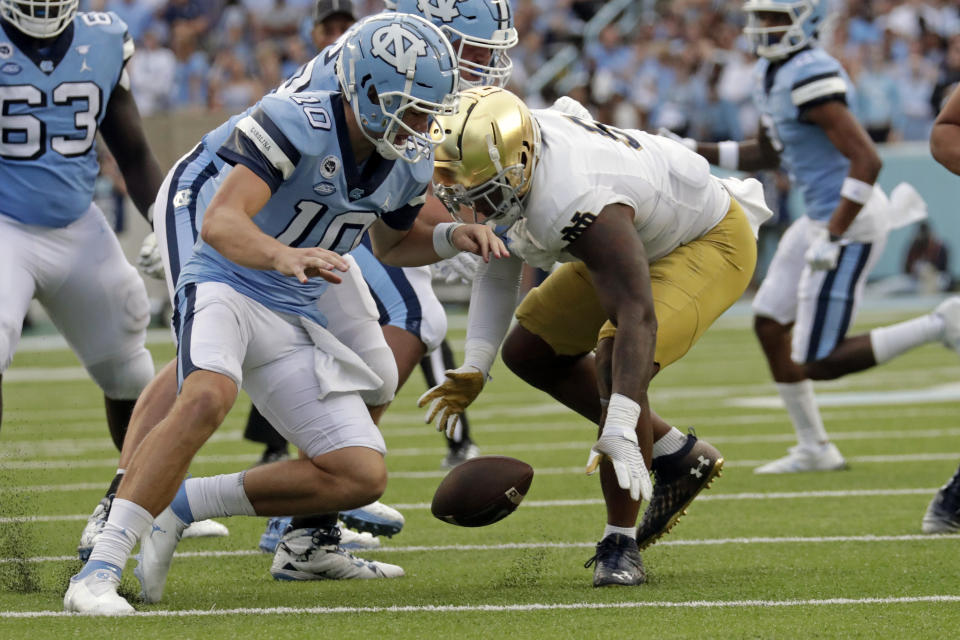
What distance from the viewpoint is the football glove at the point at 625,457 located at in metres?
3.66

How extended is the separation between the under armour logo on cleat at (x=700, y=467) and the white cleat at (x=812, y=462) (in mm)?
2036

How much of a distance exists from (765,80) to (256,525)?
2.87 m

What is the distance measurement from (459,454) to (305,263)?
10.6 feet

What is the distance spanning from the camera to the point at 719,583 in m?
3.86

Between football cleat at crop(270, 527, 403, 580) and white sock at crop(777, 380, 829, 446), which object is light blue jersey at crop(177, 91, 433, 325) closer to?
football cleat at crop(270, 527, 403, 580)

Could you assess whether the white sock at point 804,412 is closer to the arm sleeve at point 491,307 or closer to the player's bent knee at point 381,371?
the arm sleeve at point 491,307

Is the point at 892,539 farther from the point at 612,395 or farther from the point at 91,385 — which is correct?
the point at 91,385

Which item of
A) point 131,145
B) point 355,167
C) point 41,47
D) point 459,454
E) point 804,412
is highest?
point 355,167

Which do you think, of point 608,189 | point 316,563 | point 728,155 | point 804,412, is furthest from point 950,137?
point 316,563

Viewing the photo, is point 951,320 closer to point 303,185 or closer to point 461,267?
point 461,267

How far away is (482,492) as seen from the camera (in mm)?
3879

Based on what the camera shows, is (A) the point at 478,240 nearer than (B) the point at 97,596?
No

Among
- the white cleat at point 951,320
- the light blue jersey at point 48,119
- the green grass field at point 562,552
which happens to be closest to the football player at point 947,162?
the green grass field at point 562,552

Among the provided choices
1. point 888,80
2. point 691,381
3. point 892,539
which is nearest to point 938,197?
point 888,80
